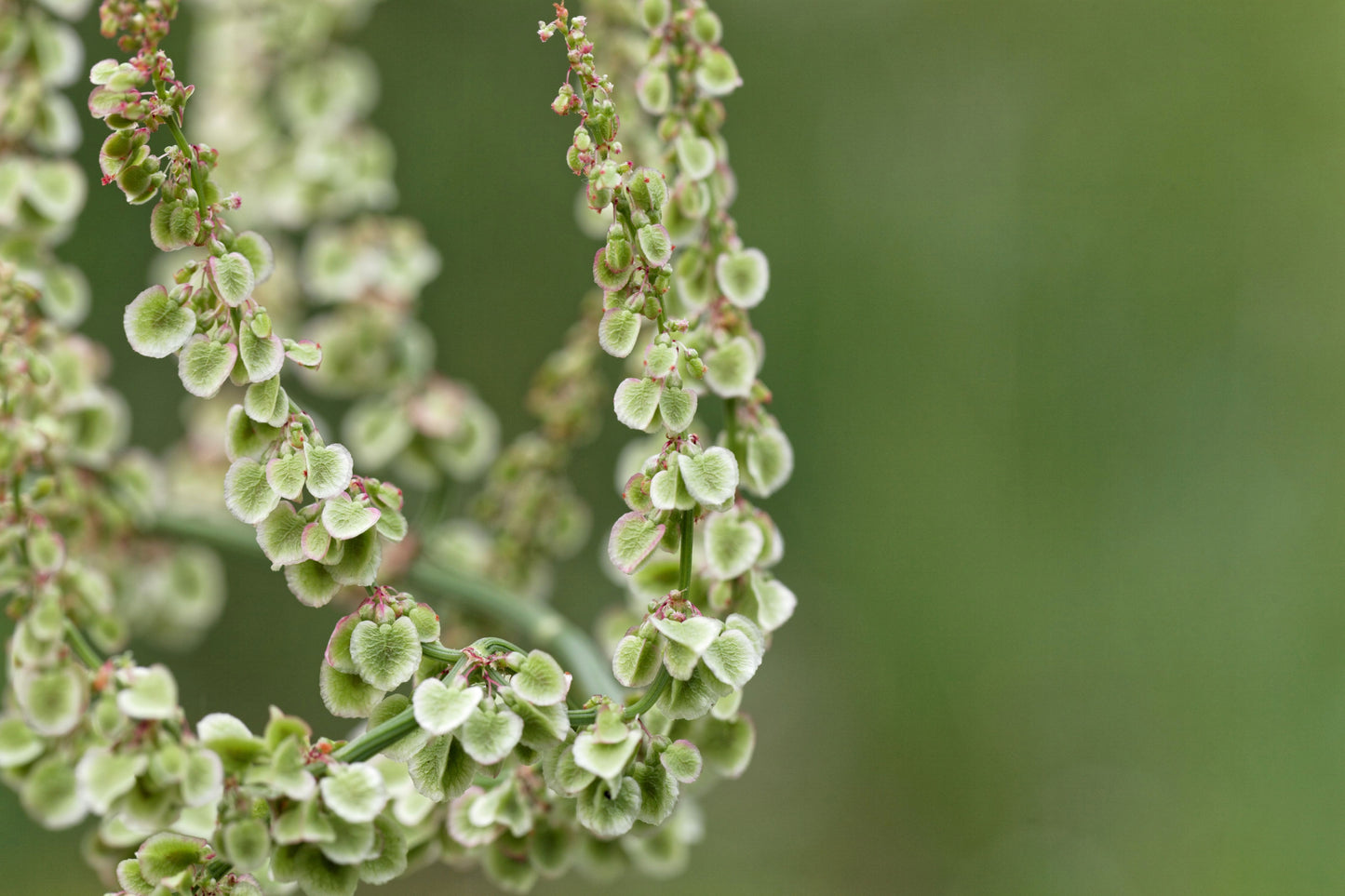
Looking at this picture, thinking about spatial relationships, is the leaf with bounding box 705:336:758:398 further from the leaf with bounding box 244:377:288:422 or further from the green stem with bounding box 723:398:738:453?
the leaf with bounding box 244:377:288:422

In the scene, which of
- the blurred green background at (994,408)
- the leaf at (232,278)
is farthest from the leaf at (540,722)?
the blurred green background at (994,408)

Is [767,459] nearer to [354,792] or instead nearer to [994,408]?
[354,792]

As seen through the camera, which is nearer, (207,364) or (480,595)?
(207,364)

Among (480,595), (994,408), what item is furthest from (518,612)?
(994,408)

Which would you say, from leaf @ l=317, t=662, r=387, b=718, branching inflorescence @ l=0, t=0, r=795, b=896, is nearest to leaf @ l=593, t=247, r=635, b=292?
branching inflorescence @ l=0, t=0, r=795, b=896

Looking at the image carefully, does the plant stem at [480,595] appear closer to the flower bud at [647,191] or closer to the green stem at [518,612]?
the green stem at [518,612]

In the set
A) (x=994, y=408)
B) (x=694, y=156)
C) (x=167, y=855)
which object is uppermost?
(x=994, y=408)

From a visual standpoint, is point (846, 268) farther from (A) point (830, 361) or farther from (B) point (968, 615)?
(B) point (968, 615)
